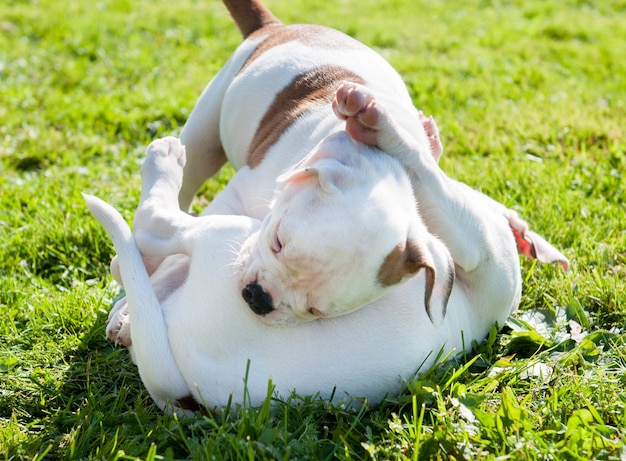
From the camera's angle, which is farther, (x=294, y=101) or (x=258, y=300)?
(x=294, y=101)

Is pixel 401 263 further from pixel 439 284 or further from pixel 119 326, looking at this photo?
pixel 119 326

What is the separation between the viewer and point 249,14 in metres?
4.49

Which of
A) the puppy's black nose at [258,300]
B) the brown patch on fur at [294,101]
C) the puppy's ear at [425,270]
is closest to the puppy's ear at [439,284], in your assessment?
the puppy's ear at [425,270]

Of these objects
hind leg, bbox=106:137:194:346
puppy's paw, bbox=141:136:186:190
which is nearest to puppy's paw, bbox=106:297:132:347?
hind leg, bbox=106:137:194:346

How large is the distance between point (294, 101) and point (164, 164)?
70 centimetres

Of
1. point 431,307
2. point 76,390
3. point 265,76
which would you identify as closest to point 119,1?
point 265,76

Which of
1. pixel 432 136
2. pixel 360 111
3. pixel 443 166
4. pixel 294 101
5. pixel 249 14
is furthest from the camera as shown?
pixel 443 166

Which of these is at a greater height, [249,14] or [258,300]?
[249,14]

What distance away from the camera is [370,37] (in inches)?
314

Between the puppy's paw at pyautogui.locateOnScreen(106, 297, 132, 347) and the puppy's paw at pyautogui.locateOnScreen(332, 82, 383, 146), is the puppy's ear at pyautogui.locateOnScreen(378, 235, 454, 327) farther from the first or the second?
the puppy's paw at pyautogui.locateOnScreen(106, 297, 132, 347)

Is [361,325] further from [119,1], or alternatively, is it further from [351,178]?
[119,1]

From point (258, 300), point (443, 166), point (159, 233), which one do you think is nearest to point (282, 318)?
point (258, 300)

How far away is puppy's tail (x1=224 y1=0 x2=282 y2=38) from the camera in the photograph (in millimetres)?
4465

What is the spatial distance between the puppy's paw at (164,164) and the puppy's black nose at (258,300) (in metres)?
0.98
